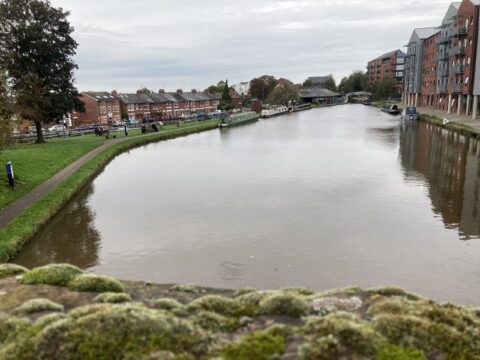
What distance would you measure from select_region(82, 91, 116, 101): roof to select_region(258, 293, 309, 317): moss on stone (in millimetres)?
88503

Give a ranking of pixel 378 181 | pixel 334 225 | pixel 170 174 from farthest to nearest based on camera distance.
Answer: pixel 170 174 → pixel 378 181 → pixel 334 225

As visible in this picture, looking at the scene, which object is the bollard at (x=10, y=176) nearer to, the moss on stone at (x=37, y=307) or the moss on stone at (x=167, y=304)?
the moss on stone at (x=37, y=307)

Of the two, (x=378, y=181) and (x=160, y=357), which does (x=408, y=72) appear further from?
(x=160, y=357)

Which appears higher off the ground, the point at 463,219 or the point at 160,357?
the point at 160,357

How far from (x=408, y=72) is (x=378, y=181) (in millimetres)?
85274

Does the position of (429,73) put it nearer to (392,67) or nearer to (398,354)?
(392,67)

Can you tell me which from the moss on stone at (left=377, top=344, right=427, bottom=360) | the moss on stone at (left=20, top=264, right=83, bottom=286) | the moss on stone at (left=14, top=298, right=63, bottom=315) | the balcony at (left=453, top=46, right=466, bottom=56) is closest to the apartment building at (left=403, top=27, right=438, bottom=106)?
the balcony at (left=453, top=46, right=466, bottom=56)

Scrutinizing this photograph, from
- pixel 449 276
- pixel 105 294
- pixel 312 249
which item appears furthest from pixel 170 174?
pixel 105 294

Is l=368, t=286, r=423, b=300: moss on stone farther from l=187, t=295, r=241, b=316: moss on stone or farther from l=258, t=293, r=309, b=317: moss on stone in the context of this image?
l=187, t=295, r=241, b=316: moss on stone

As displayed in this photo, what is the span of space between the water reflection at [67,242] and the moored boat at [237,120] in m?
50.6

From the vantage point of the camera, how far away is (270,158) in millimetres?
33781

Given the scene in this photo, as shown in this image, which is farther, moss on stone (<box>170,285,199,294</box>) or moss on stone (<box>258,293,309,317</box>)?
moss on stone (<box>170,285,199,294</box>)

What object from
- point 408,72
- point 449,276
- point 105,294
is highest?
point 408,72

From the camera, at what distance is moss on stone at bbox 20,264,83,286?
7.23 m
